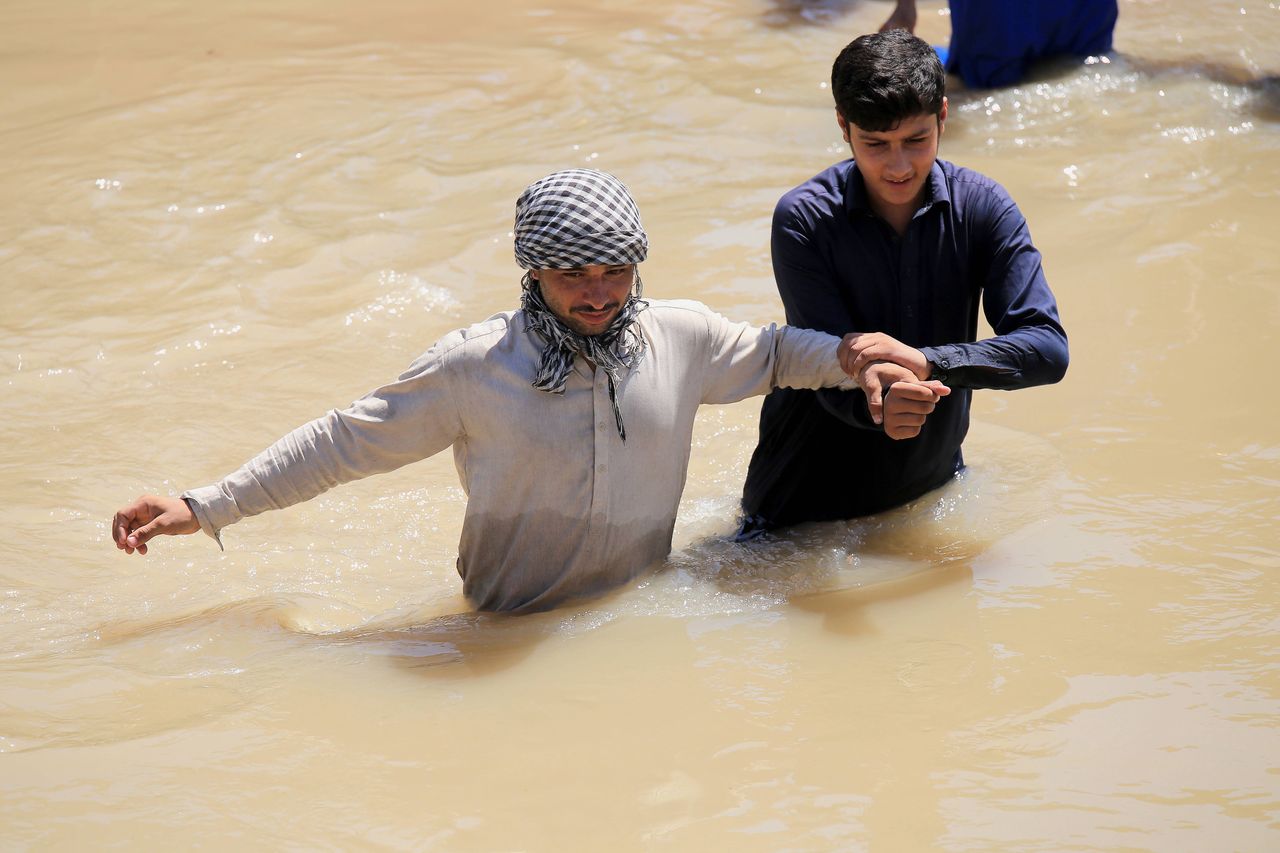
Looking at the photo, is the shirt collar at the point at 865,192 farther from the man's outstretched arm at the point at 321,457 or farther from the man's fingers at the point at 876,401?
the man's outstretched arm at the point at 321,457

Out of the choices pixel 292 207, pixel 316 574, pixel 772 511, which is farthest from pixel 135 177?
pixel 772 511

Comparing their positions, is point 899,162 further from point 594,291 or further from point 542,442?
point 542,442

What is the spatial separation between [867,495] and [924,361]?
0.66 metres

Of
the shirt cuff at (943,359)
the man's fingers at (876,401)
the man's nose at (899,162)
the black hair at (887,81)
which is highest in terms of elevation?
the black hair at (887,81)

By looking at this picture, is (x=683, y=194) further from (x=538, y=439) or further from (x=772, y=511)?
(x=538, y=439)

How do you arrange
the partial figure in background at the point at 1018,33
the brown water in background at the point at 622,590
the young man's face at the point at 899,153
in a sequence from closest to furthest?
1. the brown water in background at the point at 622,590
2. the young man's face at the point at 899,153
3. the partial figure in background at the point at 1018,33

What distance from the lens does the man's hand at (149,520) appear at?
2.96 metres

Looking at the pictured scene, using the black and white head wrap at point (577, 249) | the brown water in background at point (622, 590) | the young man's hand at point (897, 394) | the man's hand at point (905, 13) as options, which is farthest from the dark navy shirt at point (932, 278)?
the man's hand at point (905, 13)

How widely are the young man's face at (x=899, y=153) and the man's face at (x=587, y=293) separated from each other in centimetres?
61

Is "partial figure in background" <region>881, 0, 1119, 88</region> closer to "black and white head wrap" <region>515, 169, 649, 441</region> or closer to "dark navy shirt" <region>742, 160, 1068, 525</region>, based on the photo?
"dark navy shirt" <region>742, 160, 1068, 525</region>

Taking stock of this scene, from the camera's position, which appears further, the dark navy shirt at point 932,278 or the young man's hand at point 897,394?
the dark navy shirt at point 932,278

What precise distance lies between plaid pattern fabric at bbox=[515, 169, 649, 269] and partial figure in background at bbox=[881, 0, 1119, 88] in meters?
5.50

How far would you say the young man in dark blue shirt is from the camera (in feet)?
9.83

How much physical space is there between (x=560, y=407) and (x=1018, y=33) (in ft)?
19.0
